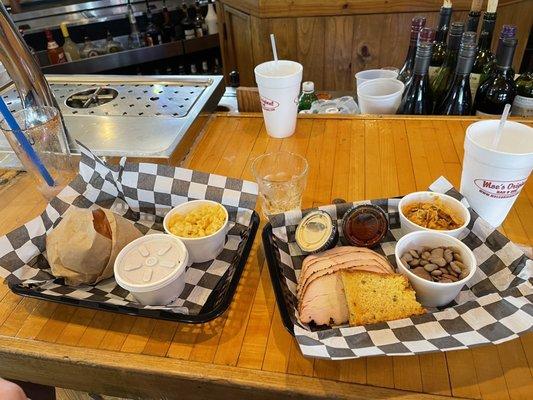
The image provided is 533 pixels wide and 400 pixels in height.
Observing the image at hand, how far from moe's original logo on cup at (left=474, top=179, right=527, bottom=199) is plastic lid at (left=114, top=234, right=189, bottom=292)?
28.0 inches

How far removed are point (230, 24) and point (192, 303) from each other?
292cm

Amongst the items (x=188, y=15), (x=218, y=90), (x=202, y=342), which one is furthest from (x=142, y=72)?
(x=202, y=342)

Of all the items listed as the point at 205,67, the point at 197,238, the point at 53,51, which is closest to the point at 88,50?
the point at 53,51

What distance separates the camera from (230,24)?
10.8ft

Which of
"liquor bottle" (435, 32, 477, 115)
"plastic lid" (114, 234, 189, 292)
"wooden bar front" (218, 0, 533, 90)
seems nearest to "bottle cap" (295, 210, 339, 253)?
"plastic lid" (114, 234, 189, 292)

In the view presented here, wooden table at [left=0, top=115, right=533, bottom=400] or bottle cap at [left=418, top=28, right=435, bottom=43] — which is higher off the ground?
bottle cap at [left=418, top=28, right=435, bottom=43]

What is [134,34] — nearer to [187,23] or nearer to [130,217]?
[187,23]

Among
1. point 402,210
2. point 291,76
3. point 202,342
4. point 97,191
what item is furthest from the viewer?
point 291,76

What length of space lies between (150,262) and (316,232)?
1.25ft

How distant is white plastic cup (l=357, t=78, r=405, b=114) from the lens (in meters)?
1.56

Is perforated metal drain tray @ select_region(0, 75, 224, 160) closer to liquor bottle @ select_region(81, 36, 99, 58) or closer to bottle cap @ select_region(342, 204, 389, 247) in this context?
bottle cap @ select_region(342, 204, 389, 247)

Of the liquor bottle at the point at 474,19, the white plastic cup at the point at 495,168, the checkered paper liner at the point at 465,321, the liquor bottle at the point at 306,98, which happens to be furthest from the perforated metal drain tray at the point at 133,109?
the liquor bottle at the point at 474,19

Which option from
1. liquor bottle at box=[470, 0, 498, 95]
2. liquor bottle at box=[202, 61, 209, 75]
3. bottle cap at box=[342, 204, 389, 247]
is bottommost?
liquor bottle at box=[202, 61, 209, 75]

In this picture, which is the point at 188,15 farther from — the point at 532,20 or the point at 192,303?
the point at 192,303
